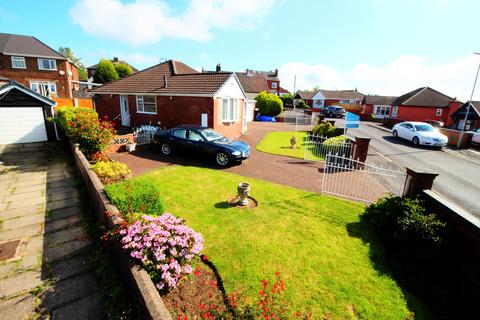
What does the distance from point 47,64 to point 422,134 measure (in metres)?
43.5

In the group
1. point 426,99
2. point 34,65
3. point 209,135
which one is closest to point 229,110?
point 209,135

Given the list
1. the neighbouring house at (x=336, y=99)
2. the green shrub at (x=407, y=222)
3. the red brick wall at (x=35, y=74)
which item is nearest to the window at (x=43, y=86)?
the red brick wall at (x=35, y=74)

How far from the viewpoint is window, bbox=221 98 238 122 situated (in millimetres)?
16297

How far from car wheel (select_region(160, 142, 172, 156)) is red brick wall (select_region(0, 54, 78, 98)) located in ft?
101

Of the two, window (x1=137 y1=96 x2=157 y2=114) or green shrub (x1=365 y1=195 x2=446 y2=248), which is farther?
window (x1=137 y1=96 x2=157 y2=114)

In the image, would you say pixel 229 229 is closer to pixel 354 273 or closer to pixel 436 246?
pixel 354 273

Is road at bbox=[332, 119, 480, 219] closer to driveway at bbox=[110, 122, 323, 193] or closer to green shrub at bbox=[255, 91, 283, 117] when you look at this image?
driveway at bbox=[110, 122, 323, 193]

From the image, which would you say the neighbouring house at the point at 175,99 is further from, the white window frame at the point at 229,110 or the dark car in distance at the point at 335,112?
the dark car in distance at the point at 335,112

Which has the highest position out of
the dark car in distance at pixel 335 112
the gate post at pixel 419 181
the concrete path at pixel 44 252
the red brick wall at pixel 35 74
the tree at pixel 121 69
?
the tree at pixel 121 69

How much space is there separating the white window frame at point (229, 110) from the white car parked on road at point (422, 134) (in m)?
14.2

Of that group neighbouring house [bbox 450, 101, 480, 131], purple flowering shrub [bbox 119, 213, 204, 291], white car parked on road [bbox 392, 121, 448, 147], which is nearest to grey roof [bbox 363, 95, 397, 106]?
neighbouring house [bbox 450, 101, 480, 131]

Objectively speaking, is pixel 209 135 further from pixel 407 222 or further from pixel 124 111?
pixel 124 111

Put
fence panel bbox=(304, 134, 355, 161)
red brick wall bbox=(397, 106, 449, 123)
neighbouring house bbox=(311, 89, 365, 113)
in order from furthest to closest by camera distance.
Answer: neighbouring house bbox=(311, 89, 365, 113)
red brick wall bbox=(397, 106, 449, 123)
fence panel bbox=(304, 134, 355, 161)

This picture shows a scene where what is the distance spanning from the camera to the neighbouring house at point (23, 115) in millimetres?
12906
